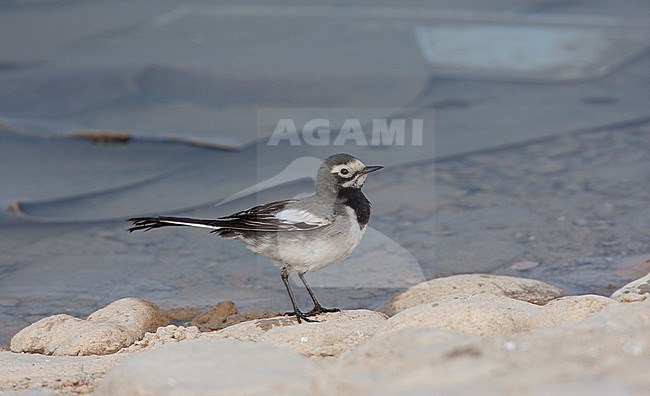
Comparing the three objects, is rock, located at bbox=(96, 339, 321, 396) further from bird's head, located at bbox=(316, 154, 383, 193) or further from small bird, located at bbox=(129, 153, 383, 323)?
bird's head, located at bbox=(316, 154, 383, 193)

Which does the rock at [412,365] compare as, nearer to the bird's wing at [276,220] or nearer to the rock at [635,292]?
the bird's wing at [276,220]

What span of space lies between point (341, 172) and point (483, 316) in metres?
1.48

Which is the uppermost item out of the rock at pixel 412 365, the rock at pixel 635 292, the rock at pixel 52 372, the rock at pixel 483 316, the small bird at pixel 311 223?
the small bird at pixel 311 223

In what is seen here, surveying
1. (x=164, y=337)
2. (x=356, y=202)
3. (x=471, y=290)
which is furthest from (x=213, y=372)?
(x=471, y=290)

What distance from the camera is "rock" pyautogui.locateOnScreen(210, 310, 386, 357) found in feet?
16.0

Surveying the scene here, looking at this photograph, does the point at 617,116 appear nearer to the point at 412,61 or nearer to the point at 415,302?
the point at 412,61

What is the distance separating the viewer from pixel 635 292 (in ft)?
19.7

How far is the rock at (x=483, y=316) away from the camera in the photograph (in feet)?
15.3

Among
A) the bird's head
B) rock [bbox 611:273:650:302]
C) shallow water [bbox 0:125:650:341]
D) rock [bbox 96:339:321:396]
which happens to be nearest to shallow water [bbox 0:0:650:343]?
shallow water [bbox 0:125:650:341]

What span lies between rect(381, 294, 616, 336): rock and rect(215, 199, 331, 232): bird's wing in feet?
3.41

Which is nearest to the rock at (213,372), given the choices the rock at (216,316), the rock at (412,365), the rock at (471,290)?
the rock at (412,365)

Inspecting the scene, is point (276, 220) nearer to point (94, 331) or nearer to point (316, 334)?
point (316, 334)

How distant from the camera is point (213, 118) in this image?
10.6 meters

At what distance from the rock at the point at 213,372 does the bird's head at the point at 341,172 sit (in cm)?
182
